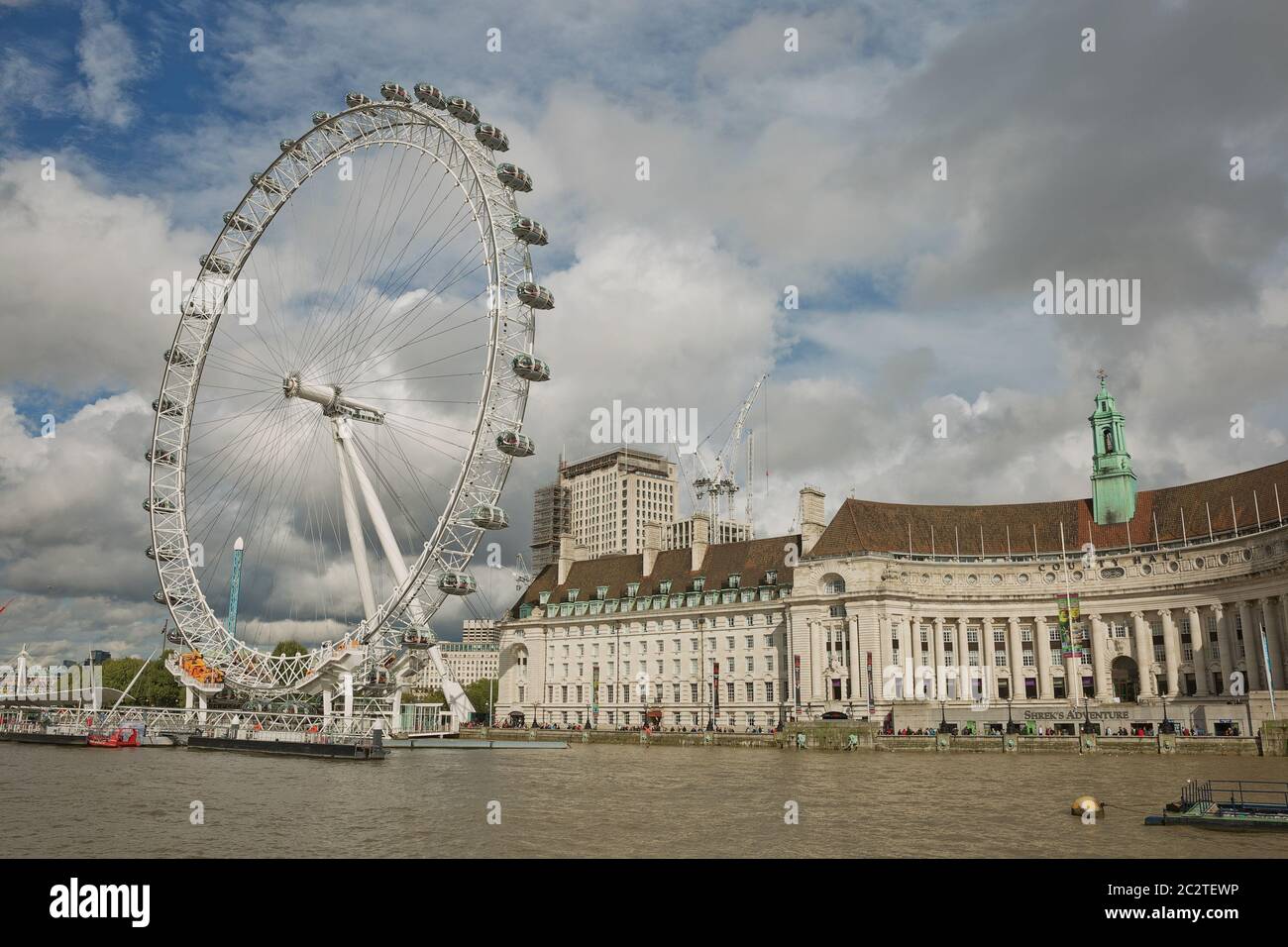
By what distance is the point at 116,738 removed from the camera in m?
85.3

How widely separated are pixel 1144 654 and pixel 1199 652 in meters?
5.42

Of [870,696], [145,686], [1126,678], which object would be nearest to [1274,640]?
[1126,678]

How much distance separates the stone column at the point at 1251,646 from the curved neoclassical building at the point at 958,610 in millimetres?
195

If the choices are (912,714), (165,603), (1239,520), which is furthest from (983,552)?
(165,603)

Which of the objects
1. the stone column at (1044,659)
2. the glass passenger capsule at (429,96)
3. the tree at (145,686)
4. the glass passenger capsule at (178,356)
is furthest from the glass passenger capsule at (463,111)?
the tree at (145,686)

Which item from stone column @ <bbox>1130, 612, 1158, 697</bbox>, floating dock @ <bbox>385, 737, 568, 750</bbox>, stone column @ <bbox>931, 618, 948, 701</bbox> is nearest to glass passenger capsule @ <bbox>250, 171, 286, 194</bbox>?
floating dock @ <bbox>385, 737, 568, 750</bbox>

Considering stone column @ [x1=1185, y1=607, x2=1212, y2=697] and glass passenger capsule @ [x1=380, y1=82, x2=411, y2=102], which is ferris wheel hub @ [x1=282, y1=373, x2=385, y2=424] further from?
stone column @ [x1=1185, y1=607, x2=1212, y2=697]

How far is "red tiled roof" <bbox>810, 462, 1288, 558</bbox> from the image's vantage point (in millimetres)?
106688

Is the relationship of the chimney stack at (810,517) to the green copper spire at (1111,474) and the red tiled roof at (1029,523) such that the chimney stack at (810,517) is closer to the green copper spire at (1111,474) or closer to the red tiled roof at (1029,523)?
the red tiled roof at (1029,523)

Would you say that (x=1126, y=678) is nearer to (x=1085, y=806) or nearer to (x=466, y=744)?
(x=466, y=744)

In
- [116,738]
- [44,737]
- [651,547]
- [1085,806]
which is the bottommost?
[44,737]
